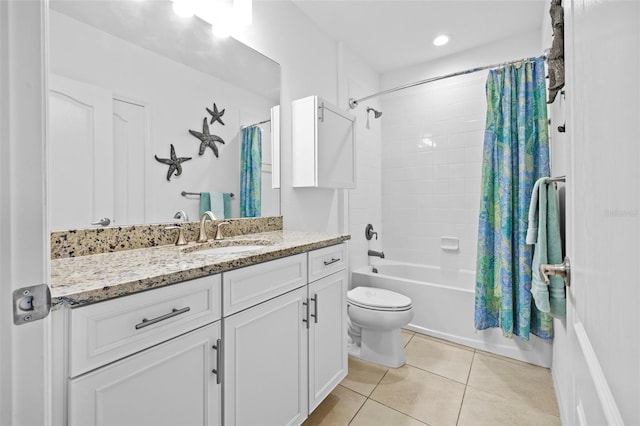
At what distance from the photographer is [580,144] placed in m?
0.59

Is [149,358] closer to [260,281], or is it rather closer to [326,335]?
[260,281]

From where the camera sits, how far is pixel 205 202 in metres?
1.59

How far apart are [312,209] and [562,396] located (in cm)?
186

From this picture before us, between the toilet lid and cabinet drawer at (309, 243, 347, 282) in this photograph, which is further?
the toilet lid

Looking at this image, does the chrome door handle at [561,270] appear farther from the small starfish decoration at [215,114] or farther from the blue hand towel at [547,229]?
the small starfish decoration at [215,114]

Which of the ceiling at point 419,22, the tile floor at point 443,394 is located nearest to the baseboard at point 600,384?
the tile floor at point 443,394

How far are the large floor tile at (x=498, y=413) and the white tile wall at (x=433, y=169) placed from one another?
132 cm

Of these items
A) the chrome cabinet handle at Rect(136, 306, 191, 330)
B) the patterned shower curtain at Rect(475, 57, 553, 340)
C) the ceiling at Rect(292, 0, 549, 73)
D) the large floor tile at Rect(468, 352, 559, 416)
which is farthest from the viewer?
the ceiling at Rect(292, 0, 549, 73)

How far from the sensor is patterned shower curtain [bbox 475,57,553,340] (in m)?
1.92

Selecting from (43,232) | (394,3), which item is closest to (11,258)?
(43,232)

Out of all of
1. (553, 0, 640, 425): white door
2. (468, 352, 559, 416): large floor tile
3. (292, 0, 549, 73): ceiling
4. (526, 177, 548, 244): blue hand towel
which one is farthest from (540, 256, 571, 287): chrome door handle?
(292, 0, 549, 73): ceiling

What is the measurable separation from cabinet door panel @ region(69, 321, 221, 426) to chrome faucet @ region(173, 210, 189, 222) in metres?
0.70

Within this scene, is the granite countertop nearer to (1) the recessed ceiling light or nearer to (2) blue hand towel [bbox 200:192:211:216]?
(2) blue hand towel [bbox 200:192:211:216]

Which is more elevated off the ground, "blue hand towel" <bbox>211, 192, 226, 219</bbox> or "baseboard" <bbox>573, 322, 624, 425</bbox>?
"blue hand towel" <bbox>211, 192, 226, 219</bbox>
